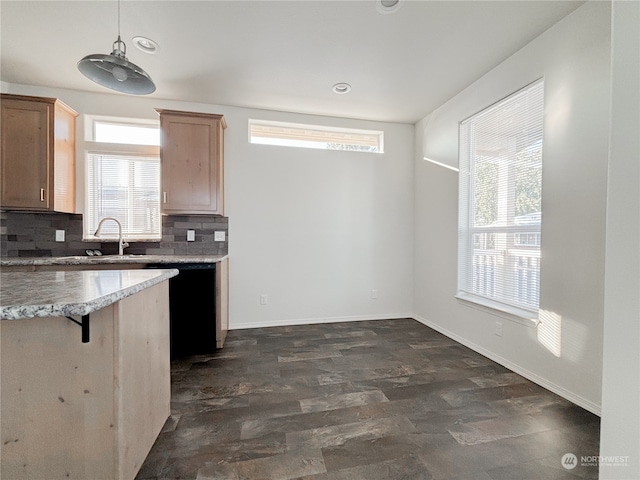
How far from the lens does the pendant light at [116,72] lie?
1.52 meters

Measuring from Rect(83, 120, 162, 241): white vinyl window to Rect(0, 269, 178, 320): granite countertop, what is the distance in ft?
6.44

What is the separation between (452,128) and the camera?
3.17 metres

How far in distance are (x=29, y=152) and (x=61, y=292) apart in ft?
9.06

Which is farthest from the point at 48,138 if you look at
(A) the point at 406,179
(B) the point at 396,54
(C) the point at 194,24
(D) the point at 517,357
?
(D) the point at 517,357

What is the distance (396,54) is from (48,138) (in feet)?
11.4

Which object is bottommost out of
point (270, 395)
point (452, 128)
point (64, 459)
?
point (270, 395)

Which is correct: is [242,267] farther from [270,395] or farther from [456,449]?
[456,449]

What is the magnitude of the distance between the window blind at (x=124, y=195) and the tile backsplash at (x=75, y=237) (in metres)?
0.11

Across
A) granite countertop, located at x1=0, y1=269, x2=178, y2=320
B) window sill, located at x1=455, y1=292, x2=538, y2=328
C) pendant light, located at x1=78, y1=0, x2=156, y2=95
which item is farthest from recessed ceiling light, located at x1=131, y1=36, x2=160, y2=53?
window sill, located at x1=455, y1=292, x2=538, y2=328

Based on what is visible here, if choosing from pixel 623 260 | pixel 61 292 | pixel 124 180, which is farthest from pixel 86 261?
pixel 623 260

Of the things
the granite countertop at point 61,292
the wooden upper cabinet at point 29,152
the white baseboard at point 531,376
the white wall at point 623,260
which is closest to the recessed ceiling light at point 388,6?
the white wall at point 623,260

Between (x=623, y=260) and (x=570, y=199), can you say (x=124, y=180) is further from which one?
(x=570, y=199)

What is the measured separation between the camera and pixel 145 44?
7.55ft

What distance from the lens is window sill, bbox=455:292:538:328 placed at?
2.25m
